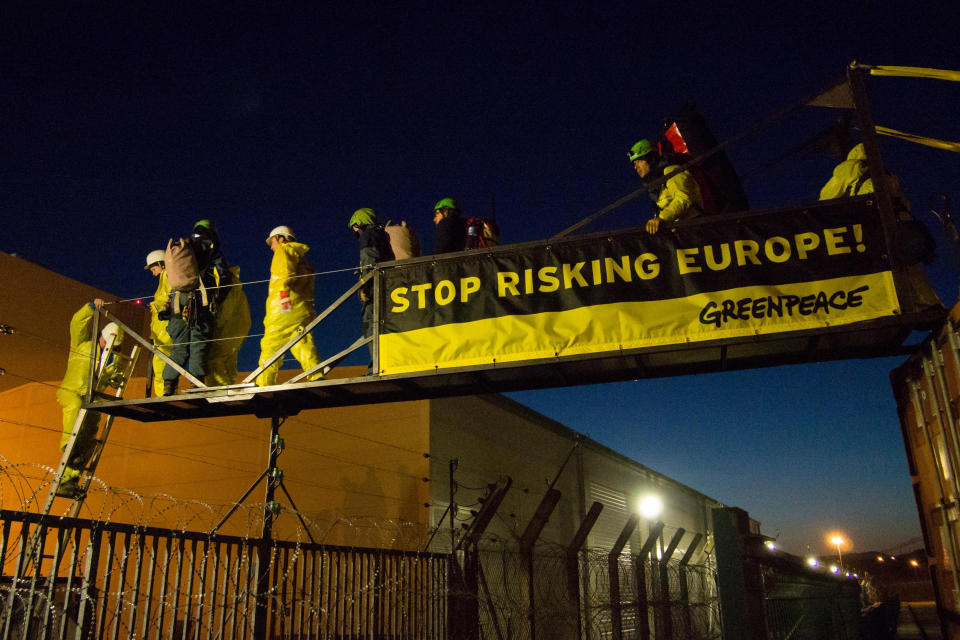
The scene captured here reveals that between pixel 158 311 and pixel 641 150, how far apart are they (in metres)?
5.95

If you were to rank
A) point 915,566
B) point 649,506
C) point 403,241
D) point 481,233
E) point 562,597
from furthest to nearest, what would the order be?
point 915,566
point 649,506
point 562,597
point 481,233
point 403,241

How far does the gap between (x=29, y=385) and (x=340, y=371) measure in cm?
724

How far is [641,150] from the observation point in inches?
315

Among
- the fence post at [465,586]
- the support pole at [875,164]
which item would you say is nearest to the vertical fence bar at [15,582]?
the fence post at [465,586]

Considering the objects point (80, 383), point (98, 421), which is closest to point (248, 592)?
point (98, 421)

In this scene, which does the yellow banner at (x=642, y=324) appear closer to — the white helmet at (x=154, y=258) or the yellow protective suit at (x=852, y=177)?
the yellow protective suit at (x=852, y=177)

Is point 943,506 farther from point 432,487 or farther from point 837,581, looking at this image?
point 837,581

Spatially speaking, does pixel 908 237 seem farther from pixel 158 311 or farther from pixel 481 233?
pixel 158 311

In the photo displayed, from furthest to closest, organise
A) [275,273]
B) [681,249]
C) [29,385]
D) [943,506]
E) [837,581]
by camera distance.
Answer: [29,385]
[837,581]
[275,273]
[681,249]
[943,506]

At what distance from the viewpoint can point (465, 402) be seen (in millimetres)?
14984

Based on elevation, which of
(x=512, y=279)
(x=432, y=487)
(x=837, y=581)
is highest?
(x=512, y=279)

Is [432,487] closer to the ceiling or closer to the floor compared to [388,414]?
closer to the floor

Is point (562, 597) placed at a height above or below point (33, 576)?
below

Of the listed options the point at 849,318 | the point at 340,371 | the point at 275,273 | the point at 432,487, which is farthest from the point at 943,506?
the point at 340,371
